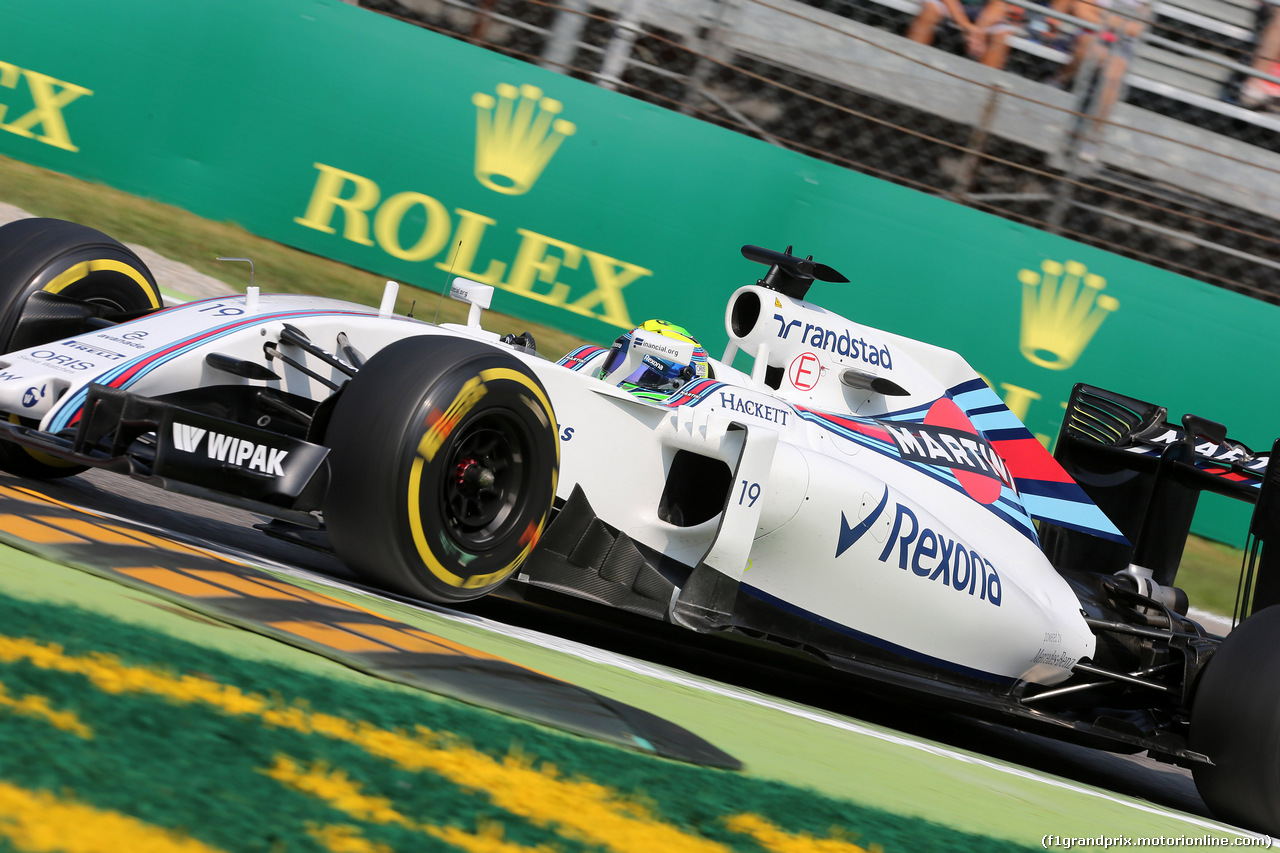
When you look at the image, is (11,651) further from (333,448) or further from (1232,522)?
(1232,522)

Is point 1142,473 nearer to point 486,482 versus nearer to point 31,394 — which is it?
point 486,482

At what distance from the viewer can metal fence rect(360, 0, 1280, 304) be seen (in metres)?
9.77

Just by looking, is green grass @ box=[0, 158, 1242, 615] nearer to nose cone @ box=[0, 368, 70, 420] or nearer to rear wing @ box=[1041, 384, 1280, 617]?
rear wing @ box=[1041, 384, 1280, 617]

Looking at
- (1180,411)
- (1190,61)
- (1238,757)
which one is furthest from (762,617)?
(1190,61)

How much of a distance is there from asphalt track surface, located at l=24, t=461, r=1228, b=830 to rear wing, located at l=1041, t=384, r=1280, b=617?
3.10 feet

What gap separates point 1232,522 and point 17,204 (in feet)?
28.6

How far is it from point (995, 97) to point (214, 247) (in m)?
6.36

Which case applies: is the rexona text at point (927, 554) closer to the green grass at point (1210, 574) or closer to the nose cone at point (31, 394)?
the nose cone at point (31, 394)

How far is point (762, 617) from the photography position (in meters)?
4.63

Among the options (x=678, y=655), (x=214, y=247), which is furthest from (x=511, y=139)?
(x=678, y=655)

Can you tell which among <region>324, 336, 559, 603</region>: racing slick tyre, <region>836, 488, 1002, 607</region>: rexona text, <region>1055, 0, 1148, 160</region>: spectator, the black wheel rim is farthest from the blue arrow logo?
<region>1055, 0, 1148, 160</region>: spectator

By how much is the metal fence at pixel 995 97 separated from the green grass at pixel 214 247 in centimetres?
215

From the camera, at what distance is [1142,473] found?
20.4 feet

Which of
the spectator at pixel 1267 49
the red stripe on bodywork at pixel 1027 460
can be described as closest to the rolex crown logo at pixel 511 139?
the red stripe on bodywork at pixel 1027 460
